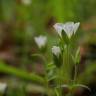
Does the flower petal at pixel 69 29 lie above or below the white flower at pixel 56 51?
above

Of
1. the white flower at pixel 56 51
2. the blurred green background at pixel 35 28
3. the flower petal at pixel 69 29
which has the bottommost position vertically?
the white flower at pixel 56 51

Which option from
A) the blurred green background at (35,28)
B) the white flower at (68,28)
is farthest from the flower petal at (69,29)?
the blurred green background at (35,28)

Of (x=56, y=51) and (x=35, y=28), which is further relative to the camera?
(x=35, y=28)

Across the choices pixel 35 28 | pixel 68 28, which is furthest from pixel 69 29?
pixel 35 28

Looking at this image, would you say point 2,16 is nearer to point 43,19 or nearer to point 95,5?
point 43,19

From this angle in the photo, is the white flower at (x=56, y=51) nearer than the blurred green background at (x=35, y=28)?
Yes

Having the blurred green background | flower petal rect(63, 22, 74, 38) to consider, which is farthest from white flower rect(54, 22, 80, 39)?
the blurred green background

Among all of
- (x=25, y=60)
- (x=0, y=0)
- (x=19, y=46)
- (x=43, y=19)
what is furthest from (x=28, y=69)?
(x=0, y=0)

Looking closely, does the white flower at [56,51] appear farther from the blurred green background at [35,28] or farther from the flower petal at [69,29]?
the blurred green background at [35,28]

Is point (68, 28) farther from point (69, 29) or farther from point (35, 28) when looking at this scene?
point (35, 28)

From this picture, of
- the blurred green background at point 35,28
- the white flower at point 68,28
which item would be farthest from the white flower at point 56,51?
the blurred green background at point 35,28

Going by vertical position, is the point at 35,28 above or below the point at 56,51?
above
